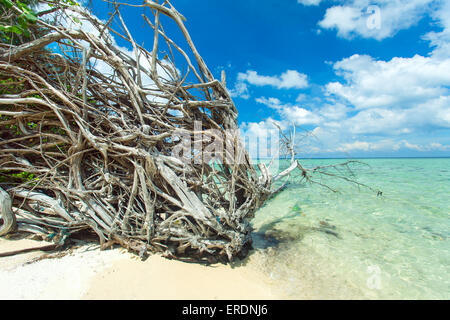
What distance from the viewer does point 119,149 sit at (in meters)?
3.62

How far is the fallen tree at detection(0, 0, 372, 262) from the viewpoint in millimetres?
3434

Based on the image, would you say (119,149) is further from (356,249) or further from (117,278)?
(356,249)

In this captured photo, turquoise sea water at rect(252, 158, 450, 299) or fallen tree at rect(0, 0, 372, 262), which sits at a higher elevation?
fallen tree at rect(0, 0, 372, 262)

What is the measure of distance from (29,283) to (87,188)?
1641 millimetres

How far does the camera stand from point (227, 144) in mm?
3902

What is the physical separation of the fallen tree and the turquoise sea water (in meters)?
1.36

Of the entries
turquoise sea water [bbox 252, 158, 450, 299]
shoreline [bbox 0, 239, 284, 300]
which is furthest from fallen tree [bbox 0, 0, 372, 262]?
turquoise sea water [bbox 252, 158, 450, 299]

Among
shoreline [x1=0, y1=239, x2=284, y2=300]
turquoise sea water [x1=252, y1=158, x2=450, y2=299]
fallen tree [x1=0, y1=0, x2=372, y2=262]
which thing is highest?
fallen tree [x1=0, y1=0, x2=372, y2=262]

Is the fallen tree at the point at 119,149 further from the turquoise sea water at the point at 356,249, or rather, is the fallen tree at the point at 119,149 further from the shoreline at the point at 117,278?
the turquoise sea water at the point at 356,249

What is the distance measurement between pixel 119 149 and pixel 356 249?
20.0ft

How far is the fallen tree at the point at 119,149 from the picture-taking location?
11.3 feet

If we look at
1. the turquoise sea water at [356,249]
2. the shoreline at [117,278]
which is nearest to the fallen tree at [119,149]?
the shoreline at [117,278]

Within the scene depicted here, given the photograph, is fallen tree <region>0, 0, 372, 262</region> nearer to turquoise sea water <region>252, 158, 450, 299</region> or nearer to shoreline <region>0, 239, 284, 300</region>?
shoreline <region>0, 239, 284, 300</region>
